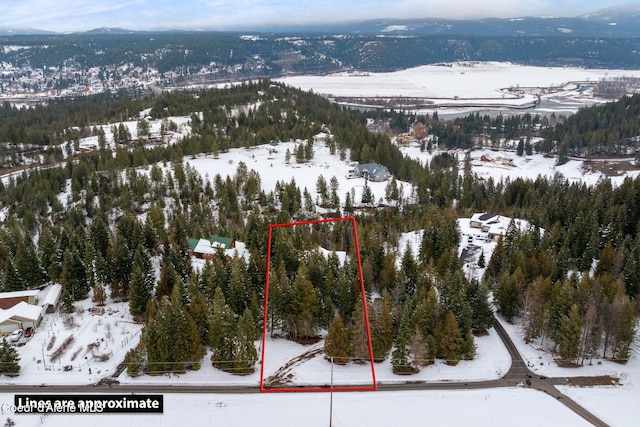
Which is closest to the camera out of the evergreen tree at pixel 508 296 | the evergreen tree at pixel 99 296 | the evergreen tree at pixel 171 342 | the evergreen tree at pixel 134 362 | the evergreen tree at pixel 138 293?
the evergreen tree at pixel 134 362

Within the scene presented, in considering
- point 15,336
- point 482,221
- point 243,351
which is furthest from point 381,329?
point 482,221

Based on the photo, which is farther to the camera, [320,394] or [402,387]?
[402,387]

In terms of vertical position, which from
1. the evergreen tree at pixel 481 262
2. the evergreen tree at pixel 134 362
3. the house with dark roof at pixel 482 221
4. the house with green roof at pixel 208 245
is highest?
the house with green roof at pixel 208 245

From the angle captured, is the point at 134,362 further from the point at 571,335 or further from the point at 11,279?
the point at 571,335

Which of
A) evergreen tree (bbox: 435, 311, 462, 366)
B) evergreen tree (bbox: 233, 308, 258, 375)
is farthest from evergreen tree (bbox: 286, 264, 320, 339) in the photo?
evergreen tree (bbox: 435, 311, 462, 366)

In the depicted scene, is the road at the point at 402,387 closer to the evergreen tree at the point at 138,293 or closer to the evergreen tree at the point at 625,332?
the evergreen tree at the point at 625,332

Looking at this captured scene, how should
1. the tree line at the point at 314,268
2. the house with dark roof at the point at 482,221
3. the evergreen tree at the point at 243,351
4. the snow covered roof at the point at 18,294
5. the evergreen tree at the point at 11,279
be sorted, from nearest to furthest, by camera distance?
the evergreen tree at the point at 243,351, the tree line at the point at 314,268, the snow covered roof at the point at 18,294, the evergreen tree at the point at 11,279, the house with dark roof at the point at 482,221

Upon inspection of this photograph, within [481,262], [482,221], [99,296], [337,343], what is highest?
[99,296]

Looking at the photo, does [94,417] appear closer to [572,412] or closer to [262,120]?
[572,412]

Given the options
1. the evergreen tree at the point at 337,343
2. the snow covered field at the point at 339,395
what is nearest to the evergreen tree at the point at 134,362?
the snow covered field at the point at 339,395
